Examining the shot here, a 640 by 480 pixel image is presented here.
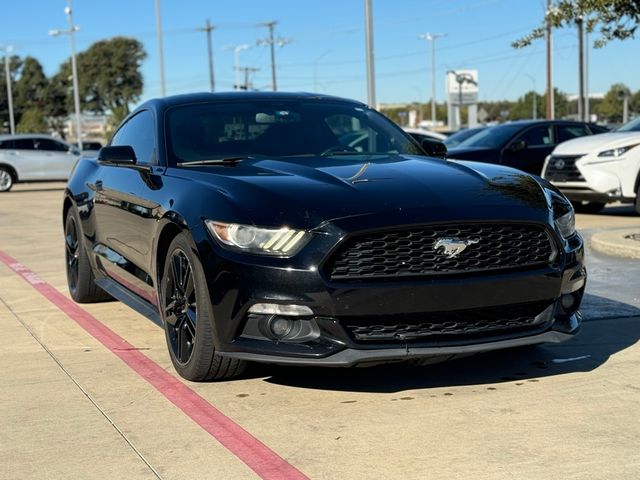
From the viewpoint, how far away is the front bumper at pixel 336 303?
409 centimetres

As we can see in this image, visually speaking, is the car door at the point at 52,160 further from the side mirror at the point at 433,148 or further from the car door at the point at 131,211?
the side mirror at the point at 433,148

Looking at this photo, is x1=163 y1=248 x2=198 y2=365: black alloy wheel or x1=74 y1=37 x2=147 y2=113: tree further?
x1=74 y1=37 x2=147 y2=113: tree

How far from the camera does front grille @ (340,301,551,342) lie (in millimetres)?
4188

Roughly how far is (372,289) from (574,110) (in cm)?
13810

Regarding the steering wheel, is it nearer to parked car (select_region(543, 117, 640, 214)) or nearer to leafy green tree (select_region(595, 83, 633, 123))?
parked car (select_region(543, 117, 640, 214))

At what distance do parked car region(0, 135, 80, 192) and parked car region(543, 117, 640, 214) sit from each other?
61.3 ft

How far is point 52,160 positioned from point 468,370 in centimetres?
2516

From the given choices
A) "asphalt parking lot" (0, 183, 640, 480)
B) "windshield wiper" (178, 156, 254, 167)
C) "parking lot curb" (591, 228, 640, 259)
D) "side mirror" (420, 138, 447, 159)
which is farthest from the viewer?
"parking lot curb" (591, 228, 640, 259)

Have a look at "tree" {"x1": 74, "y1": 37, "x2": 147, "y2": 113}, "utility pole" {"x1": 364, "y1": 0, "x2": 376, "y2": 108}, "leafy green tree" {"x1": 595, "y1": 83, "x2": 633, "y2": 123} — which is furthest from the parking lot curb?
"leafy green tree" {"x1": 595, "y1": 83, "x2": 633, "y2": 123}

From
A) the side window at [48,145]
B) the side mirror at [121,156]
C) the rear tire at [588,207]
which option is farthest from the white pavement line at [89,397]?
the side window at [48,145]

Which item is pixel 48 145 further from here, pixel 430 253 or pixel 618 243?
pixel 430 253

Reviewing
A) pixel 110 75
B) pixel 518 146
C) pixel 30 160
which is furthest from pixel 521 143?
pixel 110 75

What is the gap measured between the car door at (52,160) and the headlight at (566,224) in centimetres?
2490

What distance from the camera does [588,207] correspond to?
14.4 meters
